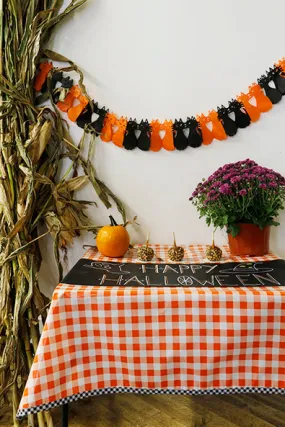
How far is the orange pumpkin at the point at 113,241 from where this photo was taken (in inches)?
71.8

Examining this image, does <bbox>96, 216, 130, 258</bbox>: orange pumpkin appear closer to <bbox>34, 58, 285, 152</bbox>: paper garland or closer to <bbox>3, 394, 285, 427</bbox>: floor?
<bbox>34, 58, 285, 152</bbox>: paper garland

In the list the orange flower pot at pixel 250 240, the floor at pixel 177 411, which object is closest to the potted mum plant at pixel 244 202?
the orange flower pot at pixel 250 240

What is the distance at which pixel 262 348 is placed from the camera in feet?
4.70

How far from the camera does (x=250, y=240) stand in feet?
5.90

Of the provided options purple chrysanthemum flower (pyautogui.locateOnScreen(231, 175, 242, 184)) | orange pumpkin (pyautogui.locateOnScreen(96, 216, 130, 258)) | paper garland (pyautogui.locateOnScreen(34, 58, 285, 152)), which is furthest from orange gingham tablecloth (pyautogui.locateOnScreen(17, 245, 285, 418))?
paper garland (pyautogui.locateOnScreen(34, 58, 285, 152))

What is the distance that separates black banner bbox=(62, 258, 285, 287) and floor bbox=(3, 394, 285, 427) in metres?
0.74

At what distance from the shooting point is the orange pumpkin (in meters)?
1.82

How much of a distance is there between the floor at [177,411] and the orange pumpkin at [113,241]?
0.76 m

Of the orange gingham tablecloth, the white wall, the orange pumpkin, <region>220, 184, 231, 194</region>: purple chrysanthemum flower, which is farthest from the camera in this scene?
the white wall

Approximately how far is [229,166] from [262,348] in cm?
80

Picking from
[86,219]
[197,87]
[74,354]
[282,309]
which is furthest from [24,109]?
[282,309]

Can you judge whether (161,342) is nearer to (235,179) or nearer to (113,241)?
(113,241)

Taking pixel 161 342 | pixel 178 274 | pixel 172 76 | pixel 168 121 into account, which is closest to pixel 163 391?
pixel 161 342

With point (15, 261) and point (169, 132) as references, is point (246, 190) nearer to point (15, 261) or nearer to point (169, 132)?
point (169, 132)
